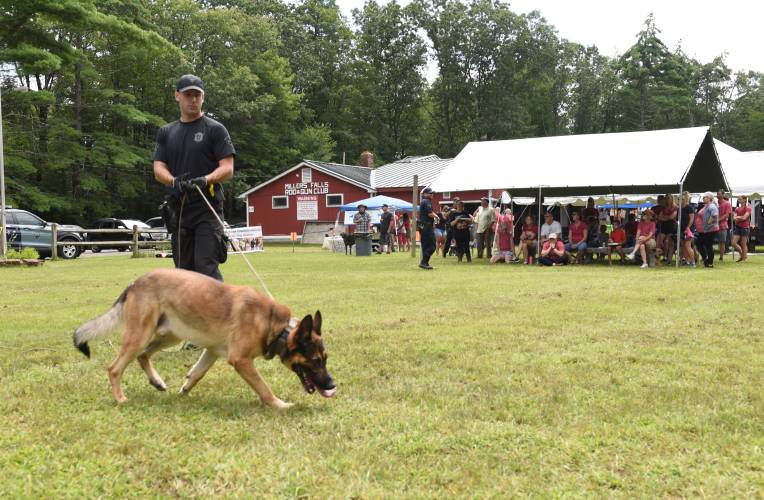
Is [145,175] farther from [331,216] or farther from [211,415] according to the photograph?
[211,415]

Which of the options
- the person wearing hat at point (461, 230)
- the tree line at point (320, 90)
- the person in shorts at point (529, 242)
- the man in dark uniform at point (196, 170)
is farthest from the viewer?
the tree line at point (320, 90)

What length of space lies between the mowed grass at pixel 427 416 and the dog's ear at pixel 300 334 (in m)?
0.43

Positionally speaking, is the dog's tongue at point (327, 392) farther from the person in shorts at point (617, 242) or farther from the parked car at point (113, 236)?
the parked car at point (113, 236)

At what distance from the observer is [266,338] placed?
394 centimetres

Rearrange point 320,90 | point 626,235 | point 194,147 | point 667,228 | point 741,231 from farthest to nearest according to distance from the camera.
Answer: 1. point 320,90
2. point 741,231
3. point 626,235
4. point 667,228
5. point 194,147

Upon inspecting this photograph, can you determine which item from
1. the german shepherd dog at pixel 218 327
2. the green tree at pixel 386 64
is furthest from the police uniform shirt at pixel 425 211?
the green tree at pixel 386 64

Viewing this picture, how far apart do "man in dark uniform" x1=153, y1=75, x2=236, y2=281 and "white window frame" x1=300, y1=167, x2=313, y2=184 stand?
3529 cm

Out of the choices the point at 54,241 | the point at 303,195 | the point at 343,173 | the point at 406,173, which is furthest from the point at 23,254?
the point at 406,173

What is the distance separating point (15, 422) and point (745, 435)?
402 centimetres

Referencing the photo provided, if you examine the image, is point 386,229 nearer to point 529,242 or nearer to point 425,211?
point 529,242

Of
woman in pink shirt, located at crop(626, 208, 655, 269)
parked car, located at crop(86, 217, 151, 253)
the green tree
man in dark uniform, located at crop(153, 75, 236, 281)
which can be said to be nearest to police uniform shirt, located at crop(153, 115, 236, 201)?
man in dark uniform, located at crop(153, 75, 236, 281)

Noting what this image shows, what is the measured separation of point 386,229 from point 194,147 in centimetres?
1940

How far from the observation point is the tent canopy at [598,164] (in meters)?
16.3

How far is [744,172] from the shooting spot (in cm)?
2225
